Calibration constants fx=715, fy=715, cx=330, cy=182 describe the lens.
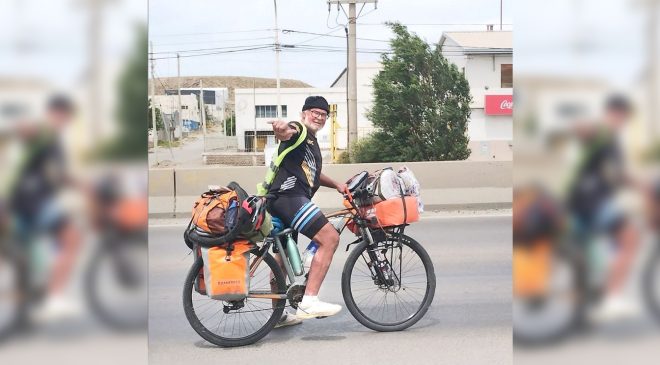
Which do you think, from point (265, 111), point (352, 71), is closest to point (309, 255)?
Answer: point (352, 71)

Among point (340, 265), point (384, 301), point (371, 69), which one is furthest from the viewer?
point (371, 69)

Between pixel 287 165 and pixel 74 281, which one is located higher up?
pixel 287 165

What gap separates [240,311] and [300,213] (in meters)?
0.85

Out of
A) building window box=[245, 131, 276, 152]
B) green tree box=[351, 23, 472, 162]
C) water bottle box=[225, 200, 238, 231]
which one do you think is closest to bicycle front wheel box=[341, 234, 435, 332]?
water bottle box=[225, 200, 238, 231]

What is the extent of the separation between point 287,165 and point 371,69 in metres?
53.9

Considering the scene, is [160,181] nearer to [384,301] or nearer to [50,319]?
[384,301]

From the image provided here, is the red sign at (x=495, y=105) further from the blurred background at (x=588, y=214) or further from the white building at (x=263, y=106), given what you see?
the blurred background at (x=588, y=214)

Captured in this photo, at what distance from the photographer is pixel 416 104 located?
23.0m

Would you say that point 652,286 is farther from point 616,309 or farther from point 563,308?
→ point 563,308

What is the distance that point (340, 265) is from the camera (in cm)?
829

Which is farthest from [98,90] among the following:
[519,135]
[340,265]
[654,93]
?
[340,265]

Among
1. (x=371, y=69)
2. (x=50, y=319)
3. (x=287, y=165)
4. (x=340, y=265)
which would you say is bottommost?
(x=340, y=265)

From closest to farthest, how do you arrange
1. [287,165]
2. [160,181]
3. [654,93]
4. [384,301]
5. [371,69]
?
1. [654,93]
2. [287,165]
3. [384,301]
4. [160,181]
5. [371,69]

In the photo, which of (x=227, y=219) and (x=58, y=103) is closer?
(x=58, y=103)
